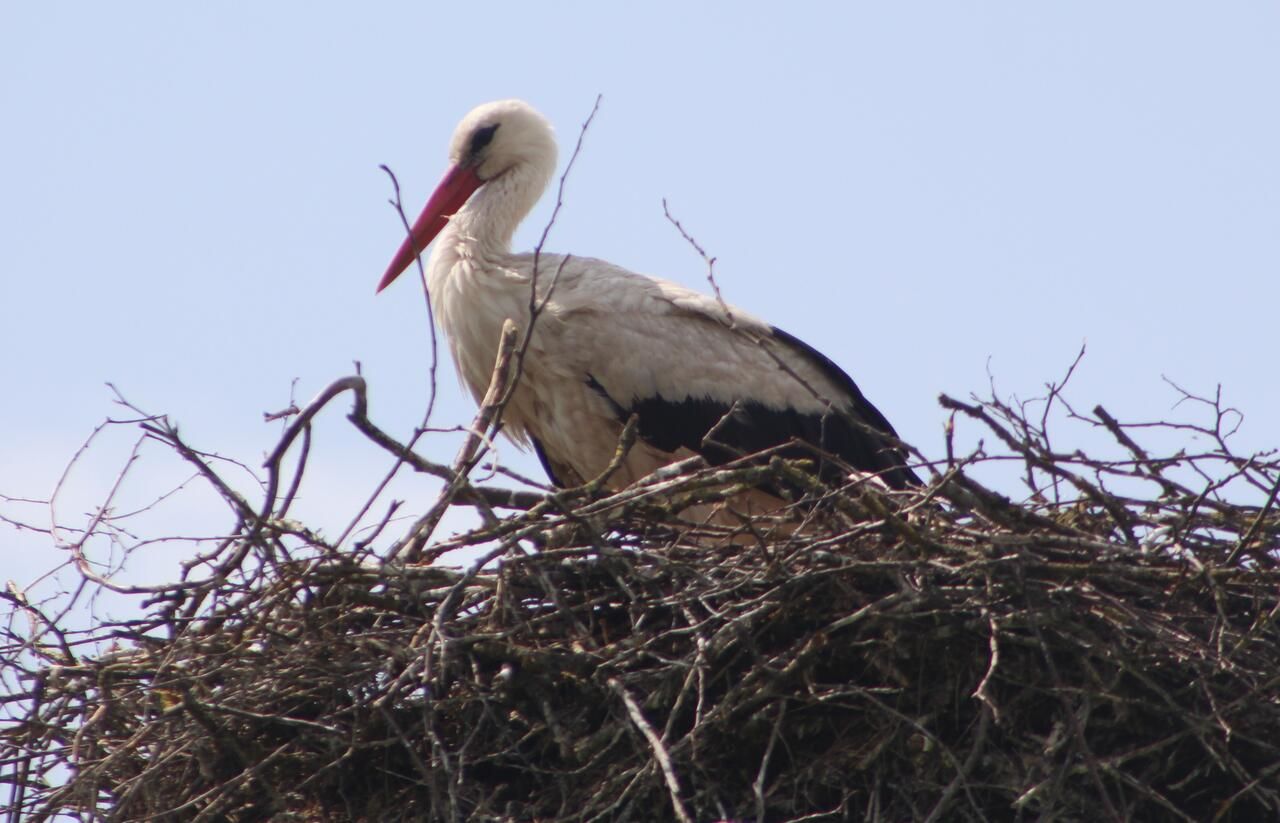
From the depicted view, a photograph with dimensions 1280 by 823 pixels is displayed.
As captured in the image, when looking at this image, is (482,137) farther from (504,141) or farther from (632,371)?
(632,371)

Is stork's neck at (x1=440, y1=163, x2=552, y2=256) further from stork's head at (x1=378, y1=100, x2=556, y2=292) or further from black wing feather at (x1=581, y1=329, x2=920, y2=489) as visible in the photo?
black wing feather at (x1=581, y1=329, x2=920, y2=489)

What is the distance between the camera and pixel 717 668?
15.2 ft

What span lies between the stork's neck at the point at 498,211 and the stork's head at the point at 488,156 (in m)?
0.01

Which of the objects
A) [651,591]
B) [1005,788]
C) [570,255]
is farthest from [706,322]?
[1005,788]

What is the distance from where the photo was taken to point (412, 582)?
476 cm

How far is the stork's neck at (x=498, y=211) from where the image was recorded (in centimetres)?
669

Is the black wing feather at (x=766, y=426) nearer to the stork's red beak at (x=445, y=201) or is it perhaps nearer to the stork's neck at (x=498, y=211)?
the stork's neck at (x=498, y=211)

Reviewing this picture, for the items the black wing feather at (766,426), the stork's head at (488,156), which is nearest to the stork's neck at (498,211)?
the stork's head at (488,156)

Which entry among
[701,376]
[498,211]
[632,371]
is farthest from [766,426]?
[498,211]

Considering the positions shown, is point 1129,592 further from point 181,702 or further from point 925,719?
point 181,702

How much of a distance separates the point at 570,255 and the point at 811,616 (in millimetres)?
1947

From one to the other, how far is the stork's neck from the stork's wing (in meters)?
0.64

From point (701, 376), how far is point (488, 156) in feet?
4.62

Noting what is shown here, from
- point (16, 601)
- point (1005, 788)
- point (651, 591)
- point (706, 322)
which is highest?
point (706, 322)
